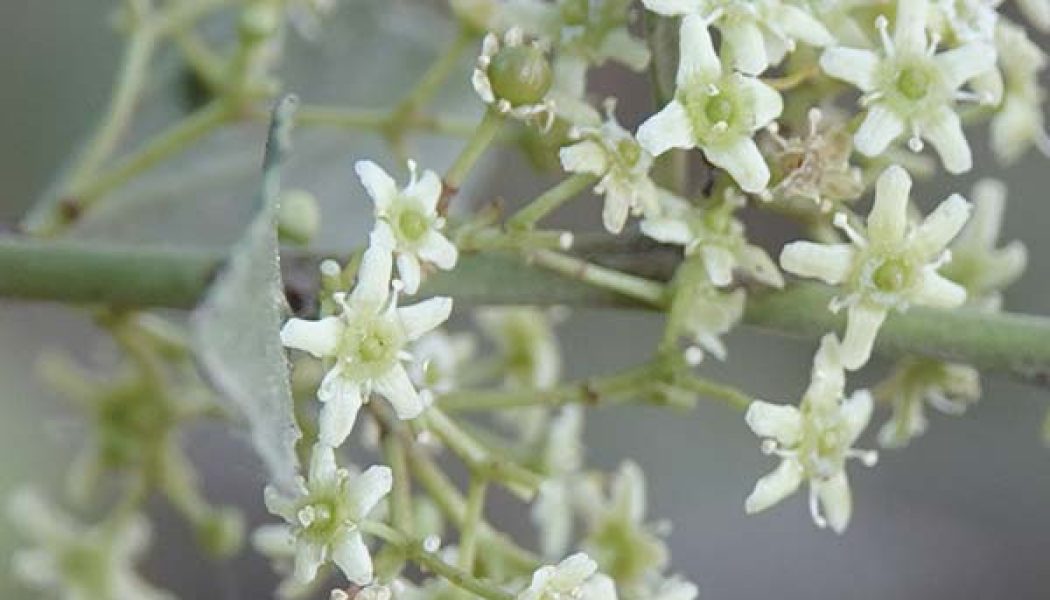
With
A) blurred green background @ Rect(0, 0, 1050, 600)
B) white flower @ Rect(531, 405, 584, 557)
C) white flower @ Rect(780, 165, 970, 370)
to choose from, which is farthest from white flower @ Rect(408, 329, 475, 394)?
blurred green background @ Rect(0, 0, 1050, 600)

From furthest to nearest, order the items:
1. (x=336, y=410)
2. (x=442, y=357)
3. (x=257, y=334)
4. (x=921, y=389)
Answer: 1. (x=442, y=357)
2. (x=921, y=389)
3. (x=336, y=410)
4. (x=257, y=334)

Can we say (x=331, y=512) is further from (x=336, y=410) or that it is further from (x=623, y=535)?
(x=623, y=535)

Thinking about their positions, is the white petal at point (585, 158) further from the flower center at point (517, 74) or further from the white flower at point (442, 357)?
the white flower at point (442, 357)

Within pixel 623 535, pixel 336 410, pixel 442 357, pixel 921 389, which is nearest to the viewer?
pixel 336 410

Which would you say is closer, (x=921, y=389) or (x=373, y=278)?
(x=373, y=278)

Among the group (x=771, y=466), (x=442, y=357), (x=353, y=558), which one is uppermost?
(x=771, y=466)

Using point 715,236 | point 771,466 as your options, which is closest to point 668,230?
point 715,236

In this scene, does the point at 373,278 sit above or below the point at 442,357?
below

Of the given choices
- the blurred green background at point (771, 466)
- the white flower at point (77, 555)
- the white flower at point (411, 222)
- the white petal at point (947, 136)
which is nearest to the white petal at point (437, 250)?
the white flower at point (411, 222)
